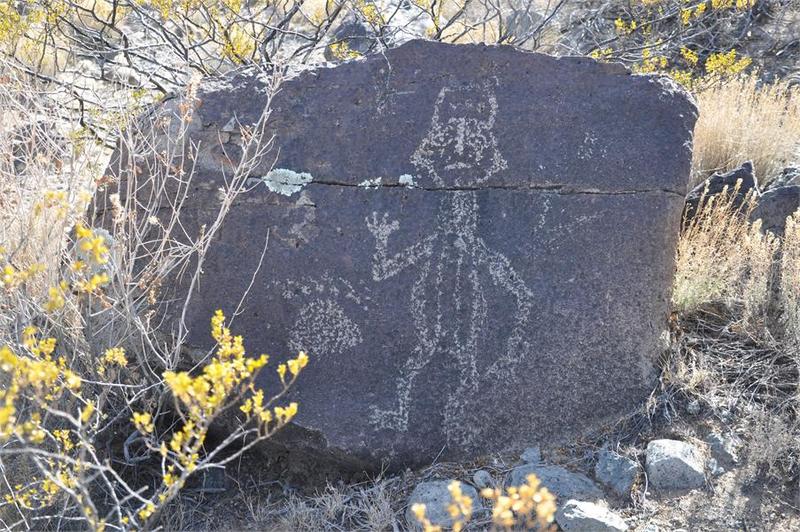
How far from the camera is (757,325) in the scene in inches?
154

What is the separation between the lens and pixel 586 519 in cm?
313

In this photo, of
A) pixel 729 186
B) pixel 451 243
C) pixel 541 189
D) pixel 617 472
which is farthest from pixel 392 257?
pixel 729 186

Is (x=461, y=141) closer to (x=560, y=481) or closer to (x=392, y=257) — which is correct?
(x=392, y=257)

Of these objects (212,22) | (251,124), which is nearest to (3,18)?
(212,22)

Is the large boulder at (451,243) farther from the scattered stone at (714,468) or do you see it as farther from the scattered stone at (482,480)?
the scattered stone at (714,468)

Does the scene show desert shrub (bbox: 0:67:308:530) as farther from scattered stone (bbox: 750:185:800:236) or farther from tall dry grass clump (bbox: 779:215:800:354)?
scattered stone (bbox: 750:185:800:236)

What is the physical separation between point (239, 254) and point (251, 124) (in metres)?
0.58

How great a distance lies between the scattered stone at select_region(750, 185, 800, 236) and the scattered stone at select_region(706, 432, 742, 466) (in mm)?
1278

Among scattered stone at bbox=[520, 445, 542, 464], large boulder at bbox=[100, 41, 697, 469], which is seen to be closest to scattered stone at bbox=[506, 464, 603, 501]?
scattered stone at bbox=[520, 445, 542, 464]

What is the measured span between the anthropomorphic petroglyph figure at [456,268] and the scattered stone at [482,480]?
0.49ft

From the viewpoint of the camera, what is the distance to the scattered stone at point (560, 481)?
335cm

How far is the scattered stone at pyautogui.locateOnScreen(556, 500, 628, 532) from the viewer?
123 inches

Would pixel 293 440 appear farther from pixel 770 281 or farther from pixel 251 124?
pixel 770 281

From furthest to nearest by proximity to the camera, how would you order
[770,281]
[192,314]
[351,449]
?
[770,281] → [192,314] → [351,449]
